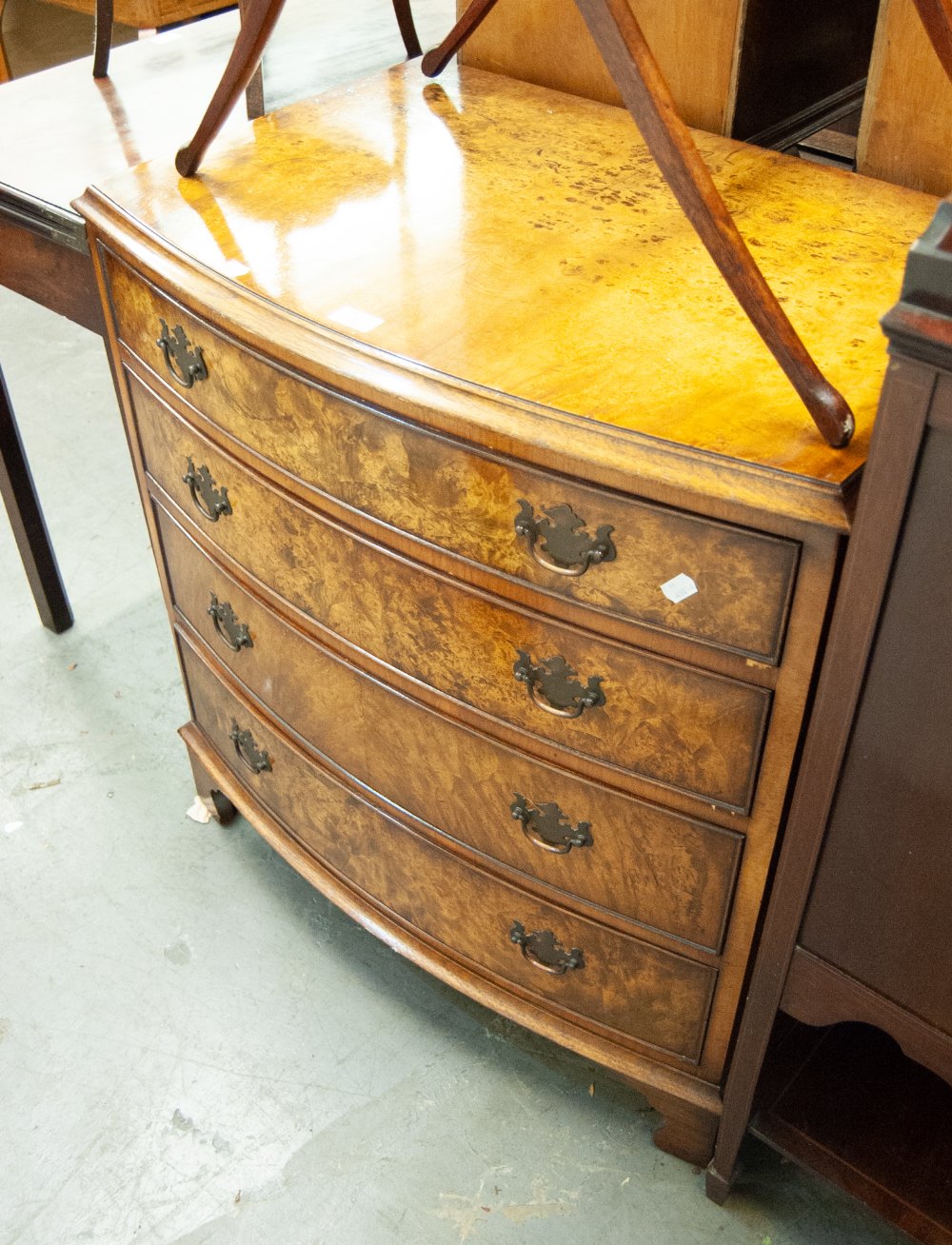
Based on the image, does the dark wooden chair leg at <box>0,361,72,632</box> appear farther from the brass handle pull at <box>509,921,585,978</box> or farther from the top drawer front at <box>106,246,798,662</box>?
the brass handle pull at <box>509,921,585,978</box>

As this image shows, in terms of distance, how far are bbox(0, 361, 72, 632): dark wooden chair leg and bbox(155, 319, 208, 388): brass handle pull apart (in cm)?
87

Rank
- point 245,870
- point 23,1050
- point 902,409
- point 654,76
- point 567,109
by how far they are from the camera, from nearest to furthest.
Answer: point 902,409 < point 654,76 < point 567,109 < point 23,1050 < point 245,870

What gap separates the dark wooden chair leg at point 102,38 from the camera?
225cm

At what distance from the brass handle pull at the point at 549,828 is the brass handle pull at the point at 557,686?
0.49 ft

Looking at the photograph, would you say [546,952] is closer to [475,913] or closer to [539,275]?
[475,913]

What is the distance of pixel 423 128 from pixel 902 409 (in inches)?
36.9

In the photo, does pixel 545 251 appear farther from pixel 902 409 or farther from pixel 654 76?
pixel 902 409

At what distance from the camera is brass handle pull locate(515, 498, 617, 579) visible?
1073mm

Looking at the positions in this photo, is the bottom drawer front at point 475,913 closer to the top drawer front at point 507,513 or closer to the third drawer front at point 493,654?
the third drawer front at point 493,654

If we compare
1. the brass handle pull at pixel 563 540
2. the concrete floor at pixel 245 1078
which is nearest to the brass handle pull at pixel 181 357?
the brass handle pull at pixel 563 540

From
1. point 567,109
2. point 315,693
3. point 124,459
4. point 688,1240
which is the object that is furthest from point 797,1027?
point 124,459

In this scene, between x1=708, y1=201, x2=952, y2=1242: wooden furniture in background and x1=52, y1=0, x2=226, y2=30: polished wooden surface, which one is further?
x1=52, y1=0, x2=226, y2=30: polished wooden surface

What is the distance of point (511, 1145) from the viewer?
1.63 metres

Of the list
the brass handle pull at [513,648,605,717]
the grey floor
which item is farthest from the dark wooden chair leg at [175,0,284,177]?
the grey floor
